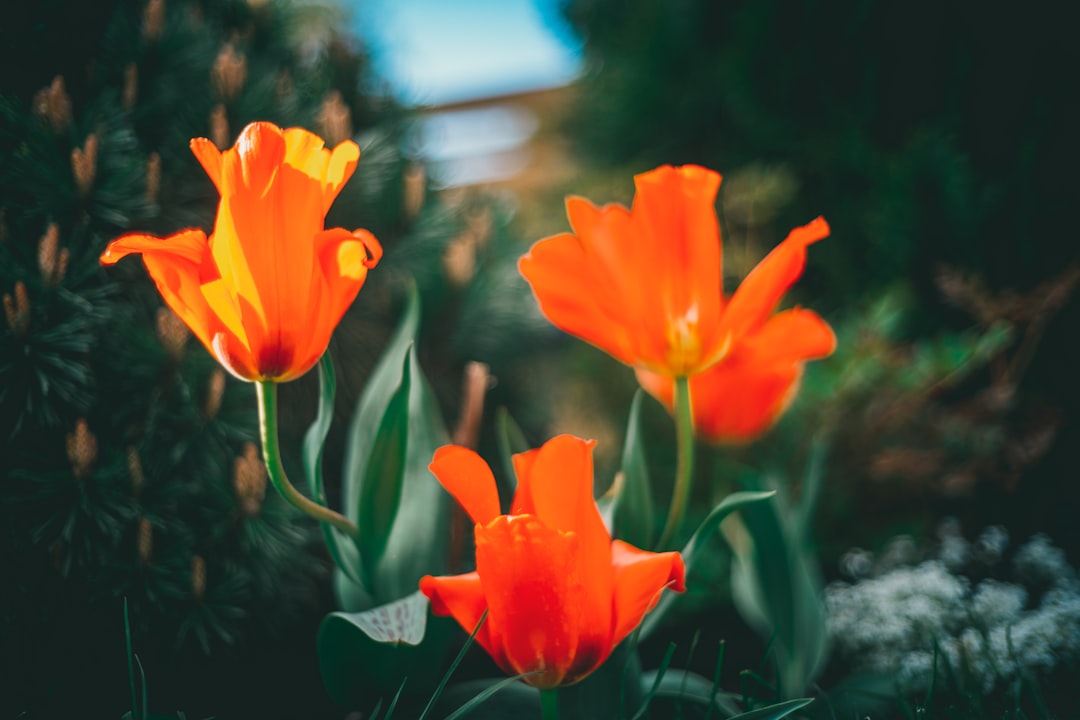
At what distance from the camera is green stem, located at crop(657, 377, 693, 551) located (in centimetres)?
49

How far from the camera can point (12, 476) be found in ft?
1.80

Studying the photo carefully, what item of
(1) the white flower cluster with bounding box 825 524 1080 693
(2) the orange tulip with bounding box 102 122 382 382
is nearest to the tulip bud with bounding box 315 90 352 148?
(2) the orange tulip with bounding box 102 122 382 382

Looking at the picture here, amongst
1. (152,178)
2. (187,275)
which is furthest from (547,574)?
(152,178)

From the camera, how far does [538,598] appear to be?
0.38 meters

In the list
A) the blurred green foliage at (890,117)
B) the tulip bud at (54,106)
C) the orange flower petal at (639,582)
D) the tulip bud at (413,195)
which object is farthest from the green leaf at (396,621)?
the blurred green foliage at (890,117)

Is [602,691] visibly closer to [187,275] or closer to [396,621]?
[396,621]

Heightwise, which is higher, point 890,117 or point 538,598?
point 890,117

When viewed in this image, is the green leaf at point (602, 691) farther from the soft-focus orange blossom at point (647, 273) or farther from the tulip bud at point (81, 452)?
the tulip bud at point (81, 452)

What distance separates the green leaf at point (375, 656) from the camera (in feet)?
1.50

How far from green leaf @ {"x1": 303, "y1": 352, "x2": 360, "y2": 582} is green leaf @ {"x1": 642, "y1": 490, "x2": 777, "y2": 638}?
21 cm

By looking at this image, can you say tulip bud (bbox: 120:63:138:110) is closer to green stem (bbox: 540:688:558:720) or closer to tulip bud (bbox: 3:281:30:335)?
tulip bud (bbox: 3:281:30:335)

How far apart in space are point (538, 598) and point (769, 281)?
0.78 ft

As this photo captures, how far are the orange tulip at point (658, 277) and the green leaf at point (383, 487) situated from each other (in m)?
0.12

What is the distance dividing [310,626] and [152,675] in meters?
0.21
